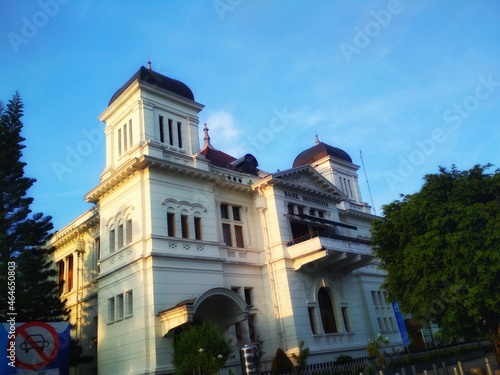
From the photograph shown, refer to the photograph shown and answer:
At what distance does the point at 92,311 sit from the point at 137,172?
382 inches

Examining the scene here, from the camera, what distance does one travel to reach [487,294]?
1700cm

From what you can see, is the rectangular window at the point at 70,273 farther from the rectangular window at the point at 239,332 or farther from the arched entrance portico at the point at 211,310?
the rectangular window at the point at 239,332

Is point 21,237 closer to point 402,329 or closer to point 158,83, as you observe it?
point 158,83

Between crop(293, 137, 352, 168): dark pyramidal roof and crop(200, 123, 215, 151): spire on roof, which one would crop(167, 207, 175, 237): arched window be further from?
crop(293, 137, 352, 168): dark pyramidal roof

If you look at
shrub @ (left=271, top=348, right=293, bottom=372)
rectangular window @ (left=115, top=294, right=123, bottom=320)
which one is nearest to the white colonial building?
rectangular window @ (left=115, top=294, right=123, bottom=320)

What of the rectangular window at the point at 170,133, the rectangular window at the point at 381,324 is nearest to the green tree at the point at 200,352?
the rectangular window at the point at 170,133

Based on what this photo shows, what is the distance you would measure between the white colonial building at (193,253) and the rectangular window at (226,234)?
0.07m

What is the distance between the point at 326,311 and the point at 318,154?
14.5 m

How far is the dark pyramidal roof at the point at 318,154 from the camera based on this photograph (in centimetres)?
3638

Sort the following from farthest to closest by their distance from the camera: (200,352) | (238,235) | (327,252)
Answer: (238,235) < (327,252) < (200,352)

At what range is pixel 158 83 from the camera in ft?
81.0

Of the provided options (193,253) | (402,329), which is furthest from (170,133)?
(402,329)

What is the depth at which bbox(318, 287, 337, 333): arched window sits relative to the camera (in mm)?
25594

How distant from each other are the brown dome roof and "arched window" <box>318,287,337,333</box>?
42.9ft
